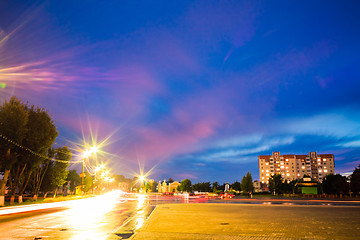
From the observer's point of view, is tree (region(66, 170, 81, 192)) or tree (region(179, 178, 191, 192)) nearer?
tree (region(66, 170, 81, 192))

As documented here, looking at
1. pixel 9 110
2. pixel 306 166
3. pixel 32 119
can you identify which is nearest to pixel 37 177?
pixel 32 119

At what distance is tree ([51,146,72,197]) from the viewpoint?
164ft

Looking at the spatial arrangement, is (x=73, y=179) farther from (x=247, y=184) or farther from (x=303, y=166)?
(x=303, y=166)

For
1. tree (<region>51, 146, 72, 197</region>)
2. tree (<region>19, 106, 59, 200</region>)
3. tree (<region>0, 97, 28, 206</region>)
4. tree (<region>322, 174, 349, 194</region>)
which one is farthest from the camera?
tree (<region>322, 174, 349, 194</region>)

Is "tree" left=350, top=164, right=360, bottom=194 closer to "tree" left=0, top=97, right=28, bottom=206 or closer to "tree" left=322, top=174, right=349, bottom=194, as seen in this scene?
"tree" left=322, top=174, right=349, bottom=194

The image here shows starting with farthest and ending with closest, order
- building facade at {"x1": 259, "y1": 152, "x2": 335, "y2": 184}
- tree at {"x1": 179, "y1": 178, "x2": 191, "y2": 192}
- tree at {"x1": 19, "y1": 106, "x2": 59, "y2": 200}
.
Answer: building facade at {"x1": 259, "y1": 152, "x2": 335, "y2": 184}
tree at {"x1": 179, "y1": 178, "x2": 191, "y2": 192}
tree at {"x1": 19, "y1": 106, "x2": 59, "y2": 200}

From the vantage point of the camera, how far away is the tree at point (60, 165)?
5005 centimetres

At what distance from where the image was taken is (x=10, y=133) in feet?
105

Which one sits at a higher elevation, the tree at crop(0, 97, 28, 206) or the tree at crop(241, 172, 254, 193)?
the tree at crop(0, 97, 28, 206)

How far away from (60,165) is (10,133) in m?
20.9

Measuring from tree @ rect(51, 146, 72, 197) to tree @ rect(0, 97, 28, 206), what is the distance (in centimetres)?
1672

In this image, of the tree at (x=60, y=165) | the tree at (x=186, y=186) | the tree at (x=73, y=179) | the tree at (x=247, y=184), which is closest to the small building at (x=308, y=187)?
the tree at (x=247, y=184)

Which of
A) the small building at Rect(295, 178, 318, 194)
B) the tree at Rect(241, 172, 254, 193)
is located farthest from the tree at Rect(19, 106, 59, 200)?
the tree at Rect(241, 172, 254, 193)

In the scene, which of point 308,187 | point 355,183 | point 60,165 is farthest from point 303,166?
point 60,165
